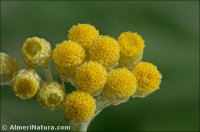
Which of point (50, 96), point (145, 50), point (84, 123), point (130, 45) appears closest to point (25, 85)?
point (50, 96)

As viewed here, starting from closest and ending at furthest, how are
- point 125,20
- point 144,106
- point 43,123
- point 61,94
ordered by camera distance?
point 61,94, point 43,123, point 144,106, point 125,20

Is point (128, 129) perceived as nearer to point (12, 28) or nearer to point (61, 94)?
point (12, 28)

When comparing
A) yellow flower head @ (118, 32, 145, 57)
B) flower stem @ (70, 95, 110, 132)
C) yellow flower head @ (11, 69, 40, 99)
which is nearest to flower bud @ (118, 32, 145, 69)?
yellow flower head @ (118, 32, 145, 57)

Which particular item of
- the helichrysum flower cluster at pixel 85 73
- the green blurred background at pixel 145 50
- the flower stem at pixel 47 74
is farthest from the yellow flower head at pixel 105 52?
the green blurred background at pixel 145 50

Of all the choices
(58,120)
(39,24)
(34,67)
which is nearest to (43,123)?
(58,120)

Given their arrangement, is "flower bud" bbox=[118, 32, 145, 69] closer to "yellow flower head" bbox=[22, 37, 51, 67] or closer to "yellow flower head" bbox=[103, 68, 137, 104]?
"yellow flower head" bbox=[103, 68, 137, 104]

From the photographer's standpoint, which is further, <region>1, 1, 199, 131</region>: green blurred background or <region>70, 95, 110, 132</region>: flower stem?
<region>1, 1, 199, 131</region>: green blurred background

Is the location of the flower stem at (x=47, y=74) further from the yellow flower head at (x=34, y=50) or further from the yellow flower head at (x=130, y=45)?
the yellow flower head at (x=130, y=45)
